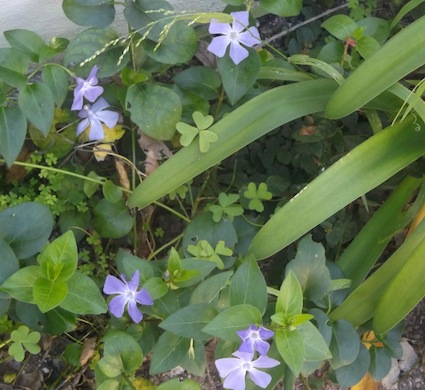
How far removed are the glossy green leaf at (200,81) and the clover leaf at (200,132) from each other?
0.13 m

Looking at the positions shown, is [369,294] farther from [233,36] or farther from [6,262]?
[6,262]

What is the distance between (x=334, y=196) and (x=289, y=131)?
1.30 ft

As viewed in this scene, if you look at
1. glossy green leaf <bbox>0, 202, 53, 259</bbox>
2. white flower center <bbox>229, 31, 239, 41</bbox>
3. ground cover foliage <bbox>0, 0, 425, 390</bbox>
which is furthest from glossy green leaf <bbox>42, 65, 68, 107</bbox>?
white flower center <bbox>229, 31, 239, 41</bbox>

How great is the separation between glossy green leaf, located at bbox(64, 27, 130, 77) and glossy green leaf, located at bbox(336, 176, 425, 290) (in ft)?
2.05

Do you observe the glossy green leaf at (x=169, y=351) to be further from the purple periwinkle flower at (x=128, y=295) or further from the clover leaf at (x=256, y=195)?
the clover leaf at (x=256, y=195)

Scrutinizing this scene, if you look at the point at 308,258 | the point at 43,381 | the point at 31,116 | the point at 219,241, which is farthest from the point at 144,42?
the point at 43,381

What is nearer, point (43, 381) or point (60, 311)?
point (60, 311)

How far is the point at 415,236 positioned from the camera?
1206 mm

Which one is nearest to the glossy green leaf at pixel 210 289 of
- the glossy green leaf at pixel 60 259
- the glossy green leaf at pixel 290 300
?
the glossy green leaf at pixel 290 300

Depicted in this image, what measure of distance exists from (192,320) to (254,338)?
12 cm

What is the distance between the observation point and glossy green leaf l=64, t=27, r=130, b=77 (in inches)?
46.8

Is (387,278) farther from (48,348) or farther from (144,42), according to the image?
(48,348)

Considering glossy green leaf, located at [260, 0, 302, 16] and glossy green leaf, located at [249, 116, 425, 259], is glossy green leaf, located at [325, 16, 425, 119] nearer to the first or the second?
glossy green leaf, located at [249, 116, 425, 259]

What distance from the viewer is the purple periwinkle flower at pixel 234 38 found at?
1177 mm
